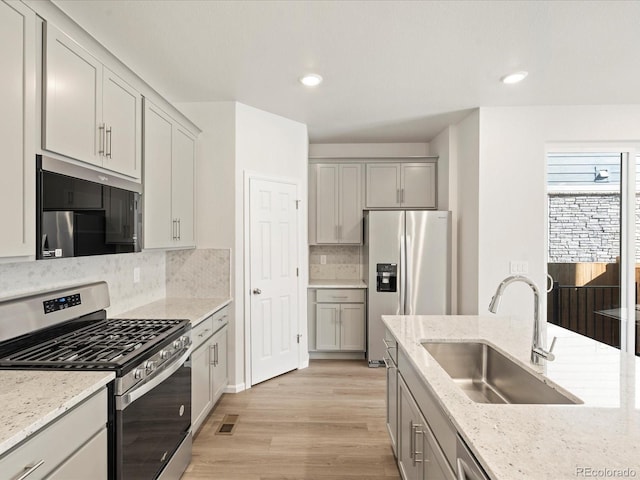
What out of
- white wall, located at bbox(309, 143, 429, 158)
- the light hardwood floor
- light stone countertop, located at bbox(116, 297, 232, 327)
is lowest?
the light hardwood floor

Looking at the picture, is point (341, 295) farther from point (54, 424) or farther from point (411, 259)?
point (54, 424)

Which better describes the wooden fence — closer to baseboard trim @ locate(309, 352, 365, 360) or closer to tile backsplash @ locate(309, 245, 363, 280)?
baseboard trim @ locate(309, 352, 365, 360)

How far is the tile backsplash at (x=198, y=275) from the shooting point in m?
3.34

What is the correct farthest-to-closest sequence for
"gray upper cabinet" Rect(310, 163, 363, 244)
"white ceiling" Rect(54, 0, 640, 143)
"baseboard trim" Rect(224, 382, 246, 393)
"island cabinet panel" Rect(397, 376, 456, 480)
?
"gray upper cabinet" Rect(310, 163, 363, 244)
"baseboard trim" Rect(224, 382, 246, 393)
"white ceiling" Rect(54, 0, 640, 143)
"island cabinet panel" Rect(397, 376, 456, 480)

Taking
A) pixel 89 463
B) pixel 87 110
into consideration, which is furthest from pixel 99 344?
pixel 87 110

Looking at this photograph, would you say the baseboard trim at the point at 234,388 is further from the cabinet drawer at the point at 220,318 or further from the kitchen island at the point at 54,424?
the kitchen island at the point at 54,424

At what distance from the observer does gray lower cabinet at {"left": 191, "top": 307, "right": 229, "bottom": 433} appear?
246cm

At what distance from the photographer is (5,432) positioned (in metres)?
1.00

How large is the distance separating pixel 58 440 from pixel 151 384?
1.83ft

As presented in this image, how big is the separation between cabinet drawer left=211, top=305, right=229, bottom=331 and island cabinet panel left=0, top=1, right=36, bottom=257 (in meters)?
1.58

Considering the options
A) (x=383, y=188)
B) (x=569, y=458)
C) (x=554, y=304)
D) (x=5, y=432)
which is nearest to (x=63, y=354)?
(x=5, y=432)

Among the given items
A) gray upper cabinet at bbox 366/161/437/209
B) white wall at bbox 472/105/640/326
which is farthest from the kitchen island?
gray upper cabinet at bbox 366/161/437/209

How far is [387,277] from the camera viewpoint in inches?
158

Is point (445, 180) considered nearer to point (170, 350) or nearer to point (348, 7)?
point (348, 7)
